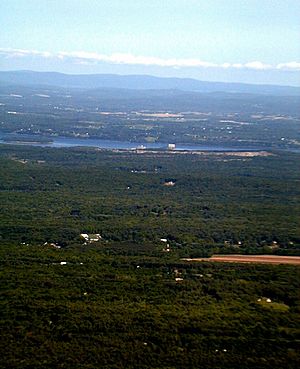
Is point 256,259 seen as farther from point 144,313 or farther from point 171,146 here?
point 171,146

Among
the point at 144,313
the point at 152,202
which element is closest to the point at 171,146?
the point at 152,202

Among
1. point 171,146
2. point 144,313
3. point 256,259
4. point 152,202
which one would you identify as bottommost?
point 171,146

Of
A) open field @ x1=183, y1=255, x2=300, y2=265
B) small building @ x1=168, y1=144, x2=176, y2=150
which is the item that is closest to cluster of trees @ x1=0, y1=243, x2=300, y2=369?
open field @ x1=183, y1=255, x2=300, y2=265

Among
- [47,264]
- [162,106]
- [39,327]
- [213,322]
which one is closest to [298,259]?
[213,322]

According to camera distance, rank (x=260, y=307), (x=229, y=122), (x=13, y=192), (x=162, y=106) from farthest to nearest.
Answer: (x=162, y=106) → (x=229, y=122) → (x=13, y=192) → (x=260, y=307)

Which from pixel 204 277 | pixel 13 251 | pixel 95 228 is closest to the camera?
pixel 204 277

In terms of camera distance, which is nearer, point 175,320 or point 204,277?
point 175,320

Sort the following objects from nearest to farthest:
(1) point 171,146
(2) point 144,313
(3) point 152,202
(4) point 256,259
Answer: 1. (2) point 144,313
2. (4) point 256,259
3. (3) point 152,202
4. (1) point 171,146

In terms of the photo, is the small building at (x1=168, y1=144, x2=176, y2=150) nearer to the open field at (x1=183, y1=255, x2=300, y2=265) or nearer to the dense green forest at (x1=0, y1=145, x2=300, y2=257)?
the dense green forest at (x1=0, y1=145, x2=300, y2=257)

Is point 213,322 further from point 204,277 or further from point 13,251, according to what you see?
point 13,251

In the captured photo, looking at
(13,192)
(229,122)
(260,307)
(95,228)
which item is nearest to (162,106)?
(229,122)
